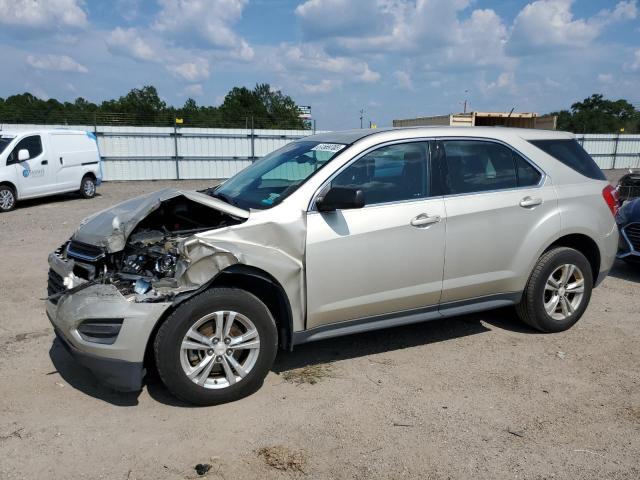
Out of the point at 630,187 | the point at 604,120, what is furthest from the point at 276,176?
the point at 604,120

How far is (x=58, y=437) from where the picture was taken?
3.27 metres

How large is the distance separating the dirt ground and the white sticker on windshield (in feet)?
5.60

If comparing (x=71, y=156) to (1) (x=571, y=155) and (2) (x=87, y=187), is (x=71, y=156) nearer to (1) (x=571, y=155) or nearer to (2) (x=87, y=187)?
(2) (x=87, y=187)

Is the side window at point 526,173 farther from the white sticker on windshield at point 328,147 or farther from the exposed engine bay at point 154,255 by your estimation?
the exposed engine bay at point 154,255

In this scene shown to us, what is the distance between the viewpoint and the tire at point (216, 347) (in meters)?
3.39

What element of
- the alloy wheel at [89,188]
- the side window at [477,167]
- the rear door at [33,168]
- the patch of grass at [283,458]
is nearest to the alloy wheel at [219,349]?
the patch of grass at [283,458]

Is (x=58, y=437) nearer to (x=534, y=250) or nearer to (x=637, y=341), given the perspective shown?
(x=534, y=250)

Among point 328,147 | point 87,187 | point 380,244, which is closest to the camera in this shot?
point 380,244

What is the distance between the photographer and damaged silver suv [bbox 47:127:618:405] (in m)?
3.43

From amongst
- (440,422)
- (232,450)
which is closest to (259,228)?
(232,450)

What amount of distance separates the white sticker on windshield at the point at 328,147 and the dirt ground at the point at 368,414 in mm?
1706

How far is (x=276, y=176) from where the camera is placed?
439 centimetres

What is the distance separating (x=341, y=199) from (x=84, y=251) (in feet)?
6.21

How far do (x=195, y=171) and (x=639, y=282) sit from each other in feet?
57.3
